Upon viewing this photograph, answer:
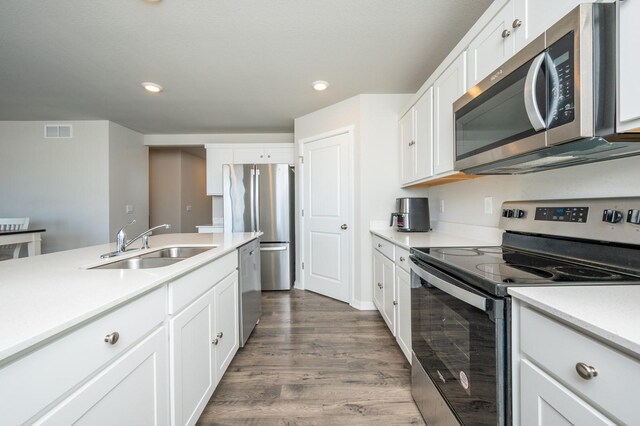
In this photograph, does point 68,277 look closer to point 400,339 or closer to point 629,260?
point 400,339

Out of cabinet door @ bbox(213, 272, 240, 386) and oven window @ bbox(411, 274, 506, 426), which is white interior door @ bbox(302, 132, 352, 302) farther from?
oven window @ bbox(411, 274, 506, 426)

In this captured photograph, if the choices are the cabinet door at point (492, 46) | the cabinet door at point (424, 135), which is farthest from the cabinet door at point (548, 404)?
the cabinet door at point (424, 135)

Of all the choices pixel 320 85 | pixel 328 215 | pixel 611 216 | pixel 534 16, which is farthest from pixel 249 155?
pixel 611 216

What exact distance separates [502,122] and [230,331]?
1.91 m

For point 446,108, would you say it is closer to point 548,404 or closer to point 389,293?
point 389,293

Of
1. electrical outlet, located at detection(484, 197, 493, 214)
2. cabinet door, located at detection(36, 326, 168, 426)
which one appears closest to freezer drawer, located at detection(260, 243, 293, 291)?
electrical outlet, located at detection(484, 197, 493, 214)

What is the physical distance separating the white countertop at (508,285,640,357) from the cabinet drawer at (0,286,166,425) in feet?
3.73

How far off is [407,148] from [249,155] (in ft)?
8.67

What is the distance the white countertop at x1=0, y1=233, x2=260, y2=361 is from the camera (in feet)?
1.90

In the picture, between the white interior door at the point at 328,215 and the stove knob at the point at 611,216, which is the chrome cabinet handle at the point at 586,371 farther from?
the white interior door at the point at 328,215

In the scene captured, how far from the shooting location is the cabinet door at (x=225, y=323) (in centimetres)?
160

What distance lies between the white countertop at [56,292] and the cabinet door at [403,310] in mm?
1204

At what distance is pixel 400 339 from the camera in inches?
75.4

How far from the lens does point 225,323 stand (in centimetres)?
174
